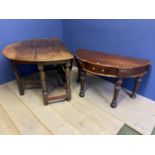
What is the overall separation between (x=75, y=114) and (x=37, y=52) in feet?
2.75

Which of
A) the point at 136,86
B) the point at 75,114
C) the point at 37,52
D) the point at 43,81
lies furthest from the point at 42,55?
the point at 136,86

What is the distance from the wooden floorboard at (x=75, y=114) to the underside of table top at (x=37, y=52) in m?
0.64

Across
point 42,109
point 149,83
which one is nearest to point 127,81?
point 149,83

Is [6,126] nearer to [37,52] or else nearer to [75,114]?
[75,114]

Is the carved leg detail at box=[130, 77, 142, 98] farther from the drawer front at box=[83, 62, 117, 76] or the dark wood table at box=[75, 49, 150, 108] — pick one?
the drawer front at box=[83, 62, 117, 76]

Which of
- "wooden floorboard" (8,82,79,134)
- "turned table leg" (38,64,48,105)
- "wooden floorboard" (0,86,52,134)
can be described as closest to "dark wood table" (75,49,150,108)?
"turned table leg" (38,64,48,105)

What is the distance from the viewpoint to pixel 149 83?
1849 millimetres

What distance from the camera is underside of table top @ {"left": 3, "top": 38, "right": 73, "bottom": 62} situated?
149 centimetres

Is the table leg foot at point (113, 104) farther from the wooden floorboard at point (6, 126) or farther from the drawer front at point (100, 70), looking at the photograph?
the wooden floorboard at point (6, 126)

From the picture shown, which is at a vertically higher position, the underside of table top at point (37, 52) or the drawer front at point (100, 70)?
the underside of table top at point (37, 52)

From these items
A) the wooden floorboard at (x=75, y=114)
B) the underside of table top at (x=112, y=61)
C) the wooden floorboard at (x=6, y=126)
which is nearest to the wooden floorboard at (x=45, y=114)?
→ the wooden floorboard at (x=75, y=114)

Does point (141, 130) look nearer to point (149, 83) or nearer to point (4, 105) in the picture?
point (149, 83)

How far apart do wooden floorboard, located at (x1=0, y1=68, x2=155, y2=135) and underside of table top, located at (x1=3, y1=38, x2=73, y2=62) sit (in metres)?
0.64

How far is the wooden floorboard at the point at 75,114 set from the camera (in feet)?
4.96
